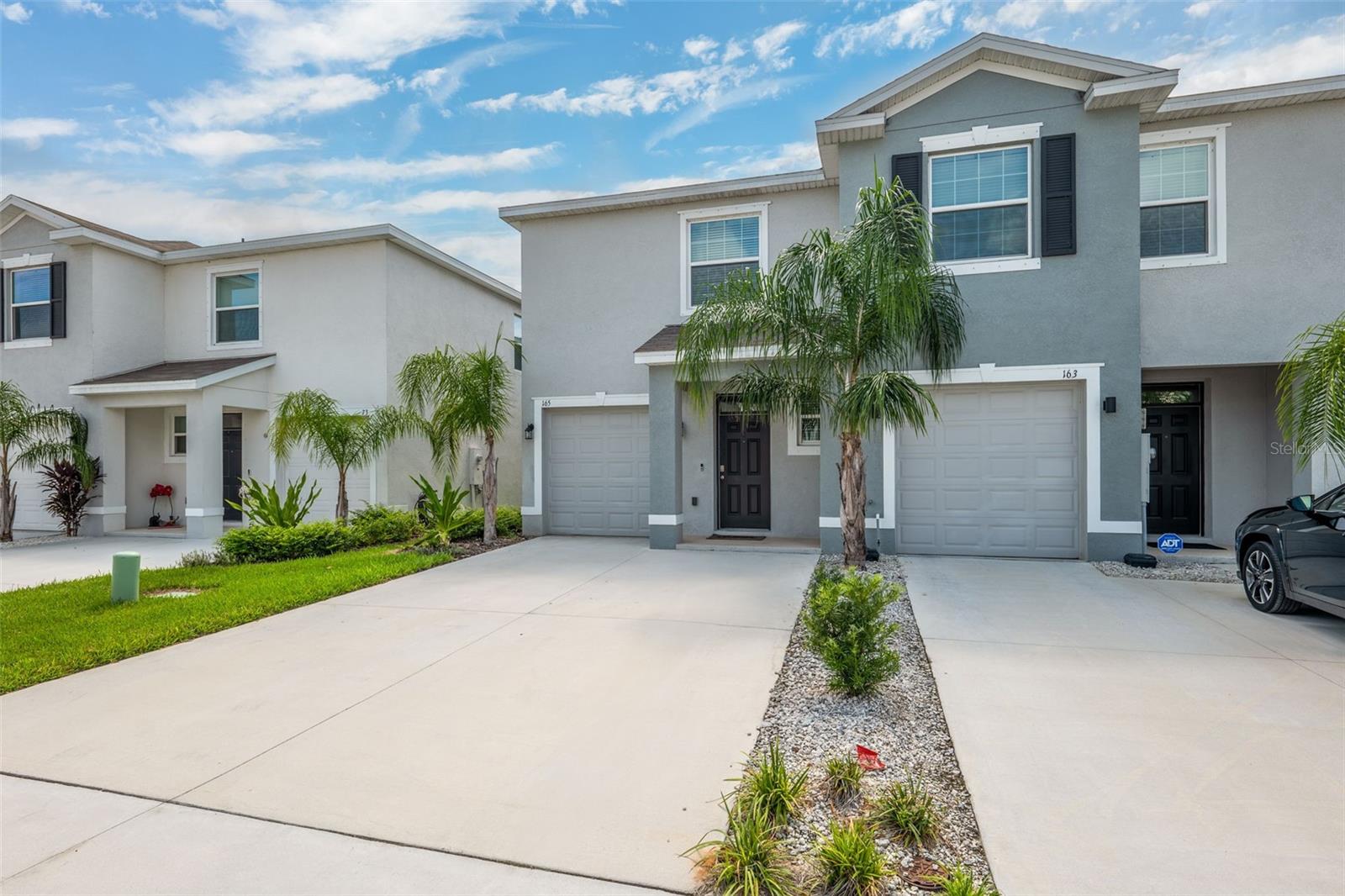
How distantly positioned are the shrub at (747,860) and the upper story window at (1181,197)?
367 inches

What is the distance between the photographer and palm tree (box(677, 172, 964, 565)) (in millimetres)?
7312

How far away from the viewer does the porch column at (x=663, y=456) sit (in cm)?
998

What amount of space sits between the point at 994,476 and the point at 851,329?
3231mm

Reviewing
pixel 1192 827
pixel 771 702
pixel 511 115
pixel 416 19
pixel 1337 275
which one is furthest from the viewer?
pixel 511 115

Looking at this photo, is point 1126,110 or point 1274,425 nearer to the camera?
point 1126,110

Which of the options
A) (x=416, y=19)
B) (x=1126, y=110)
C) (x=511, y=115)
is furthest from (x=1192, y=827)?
(x=511, y=115)

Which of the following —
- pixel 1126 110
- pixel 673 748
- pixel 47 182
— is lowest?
pixel 673 748

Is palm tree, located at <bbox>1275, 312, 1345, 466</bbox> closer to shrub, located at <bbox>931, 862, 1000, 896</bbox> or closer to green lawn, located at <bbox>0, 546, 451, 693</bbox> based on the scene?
shrub, located at <bbox>931, 862, 1000, 896</bbox>

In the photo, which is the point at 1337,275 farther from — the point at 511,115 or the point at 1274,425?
the point at 511,115

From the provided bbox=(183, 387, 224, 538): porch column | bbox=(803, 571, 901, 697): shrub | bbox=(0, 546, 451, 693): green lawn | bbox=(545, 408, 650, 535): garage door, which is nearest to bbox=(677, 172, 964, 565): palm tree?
bbox=(545, 408, 650, 535): garage door

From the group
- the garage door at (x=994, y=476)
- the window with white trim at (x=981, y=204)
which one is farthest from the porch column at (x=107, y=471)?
the window with white trim at (x=981, y=204)

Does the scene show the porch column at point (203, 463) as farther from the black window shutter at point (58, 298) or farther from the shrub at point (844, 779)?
the shrub at point (844, 779)

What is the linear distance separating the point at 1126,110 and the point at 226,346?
54.0ft

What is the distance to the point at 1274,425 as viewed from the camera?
942 cm
